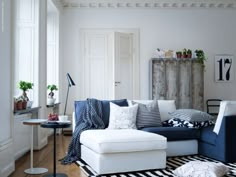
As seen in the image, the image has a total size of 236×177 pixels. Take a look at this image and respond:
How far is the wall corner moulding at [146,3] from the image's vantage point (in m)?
7.68

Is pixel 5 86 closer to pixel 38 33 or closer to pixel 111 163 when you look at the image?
pixel 111 163

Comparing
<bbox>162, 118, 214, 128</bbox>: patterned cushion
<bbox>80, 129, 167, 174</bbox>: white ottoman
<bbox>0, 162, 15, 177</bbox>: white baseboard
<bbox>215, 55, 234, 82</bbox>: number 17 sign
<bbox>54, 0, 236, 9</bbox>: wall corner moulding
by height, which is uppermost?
<bbox>54, 0, 236, 9</bbox>: wall corner moulding

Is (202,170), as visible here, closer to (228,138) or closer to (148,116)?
(228,138)

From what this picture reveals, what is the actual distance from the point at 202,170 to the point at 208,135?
1.24 m

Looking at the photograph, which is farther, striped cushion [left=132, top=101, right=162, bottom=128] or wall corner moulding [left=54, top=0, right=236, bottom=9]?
wall corner moulding [left=54, top=0, right=236, bottom=9]

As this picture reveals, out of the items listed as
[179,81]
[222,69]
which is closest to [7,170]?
[179,81]

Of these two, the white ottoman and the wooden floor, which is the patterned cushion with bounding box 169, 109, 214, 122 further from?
the wooden floor

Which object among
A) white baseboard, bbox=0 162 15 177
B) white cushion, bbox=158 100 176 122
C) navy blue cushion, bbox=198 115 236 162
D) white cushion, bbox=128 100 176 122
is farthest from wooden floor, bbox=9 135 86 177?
navy blue cushion, bbox=198 115 236 162

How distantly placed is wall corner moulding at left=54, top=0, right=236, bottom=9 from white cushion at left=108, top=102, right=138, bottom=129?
4.04m

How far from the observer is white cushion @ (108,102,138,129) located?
443 centimetres

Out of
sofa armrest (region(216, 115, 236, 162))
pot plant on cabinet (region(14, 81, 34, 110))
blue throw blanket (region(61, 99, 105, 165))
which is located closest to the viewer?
sofa armrest (region(216, 115, 236, 162))

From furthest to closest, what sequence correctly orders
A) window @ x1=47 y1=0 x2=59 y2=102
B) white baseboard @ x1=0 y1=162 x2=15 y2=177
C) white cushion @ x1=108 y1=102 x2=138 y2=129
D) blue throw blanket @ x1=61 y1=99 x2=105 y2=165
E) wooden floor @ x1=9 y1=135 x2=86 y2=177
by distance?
window @ x1=47 y1=0 x2=59 y2=102 < white cushion @ x1=108 y1=102 x2=138 y2=129 < blue throw blanket @ x1=61 y1=99 x2=105 y2=165 < wooden floor @ x1=9 y1=135 x2=86 y2=177 < white baseboard @ x1=0 y1=162 x2=15 y2=177

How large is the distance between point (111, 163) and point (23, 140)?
6.04 feet

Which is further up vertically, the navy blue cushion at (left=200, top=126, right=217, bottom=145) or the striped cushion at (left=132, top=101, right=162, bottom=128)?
the striped cushion at (left=132, top=101, right=162, bottom=128)
